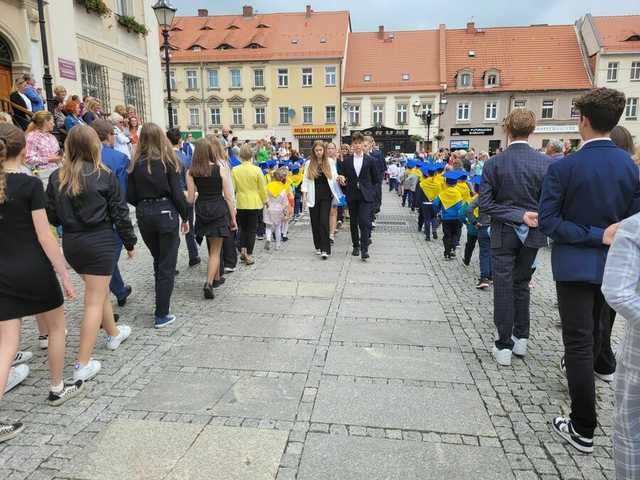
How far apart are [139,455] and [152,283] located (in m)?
4.03

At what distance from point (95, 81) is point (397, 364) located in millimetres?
14167

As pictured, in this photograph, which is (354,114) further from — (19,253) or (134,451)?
(134,451)

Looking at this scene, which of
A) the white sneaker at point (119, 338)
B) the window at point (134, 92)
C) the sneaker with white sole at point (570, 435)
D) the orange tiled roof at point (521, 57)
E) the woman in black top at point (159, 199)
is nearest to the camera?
the sneaker with white sole at point (570, 435)

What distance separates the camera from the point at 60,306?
3.39 meters

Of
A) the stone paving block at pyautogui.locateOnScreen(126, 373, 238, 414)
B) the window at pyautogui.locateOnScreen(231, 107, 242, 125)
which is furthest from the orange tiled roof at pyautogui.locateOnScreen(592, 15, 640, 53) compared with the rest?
the stone paving block at pyautogui.locateOnScreen(126, 373, 238, 414)

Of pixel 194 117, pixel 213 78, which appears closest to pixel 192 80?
pixel 213 78

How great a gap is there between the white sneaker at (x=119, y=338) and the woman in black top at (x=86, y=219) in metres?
0.50

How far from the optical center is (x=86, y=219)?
12.5 ft

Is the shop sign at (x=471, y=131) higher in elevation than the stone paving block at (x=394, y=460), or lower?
higher

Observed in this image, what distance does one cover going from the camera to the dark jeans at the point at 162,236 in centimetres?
496

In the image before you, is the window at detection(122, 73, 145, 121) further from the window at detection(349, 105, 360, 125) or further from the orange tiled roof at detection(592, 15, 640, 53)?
the orange tiled roof at detection(592, 15, 640, 53)

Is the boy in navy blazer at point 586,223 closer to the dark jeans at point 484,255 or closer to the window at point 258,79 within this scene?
the dark jeans at point 484,255

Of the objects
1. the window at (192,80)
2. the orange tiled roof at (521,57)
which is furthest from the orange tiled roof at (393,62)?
the window at (192,80)

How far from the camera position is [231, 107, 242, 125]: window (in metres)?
48.0
